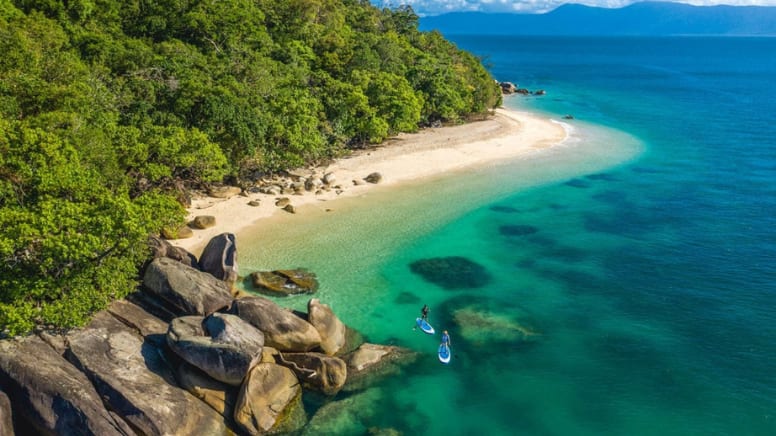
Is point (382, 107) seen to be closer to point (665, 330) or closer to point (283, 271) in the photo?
point (283, 271)

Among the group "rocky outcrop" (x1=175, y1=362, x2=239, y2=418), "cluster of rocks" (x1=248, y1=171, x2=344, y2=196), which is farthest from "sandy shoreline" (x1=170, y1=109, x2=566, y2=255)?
"rocky outcrop" (x1=175, y1=362, x2=239, y2=418)

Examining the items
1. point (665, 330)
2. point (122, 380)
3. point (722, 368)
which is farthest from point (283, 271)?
point (722, 368)

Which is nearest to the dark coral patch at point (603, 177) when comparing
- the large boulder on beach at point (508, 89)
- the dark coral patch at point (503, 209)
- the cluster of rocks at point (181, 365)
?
the dark coral patch at point (503, 209)

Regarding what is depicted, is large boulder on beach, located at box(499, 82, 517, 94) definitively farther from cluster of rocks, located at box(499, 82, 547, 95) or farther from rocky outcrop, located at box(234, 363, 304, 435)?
rocky outcrop, located at box(234, 363, 304, 435)

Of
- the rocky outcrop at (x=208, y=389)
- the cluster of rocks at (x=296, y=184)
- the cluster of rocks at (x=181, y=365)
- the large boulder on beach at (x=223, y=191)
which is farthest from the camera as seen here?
the cluster of rocks at (x=296, y=184)

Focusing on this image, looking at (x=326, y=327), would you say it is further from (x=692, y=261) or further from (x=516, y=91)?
(x=516, y=91)

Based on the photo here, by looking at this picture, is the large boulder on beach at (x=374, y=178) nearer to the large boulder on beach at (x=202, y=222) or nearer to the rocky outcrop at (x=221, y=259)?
the large boulder on beach at (x=202, y=222)
